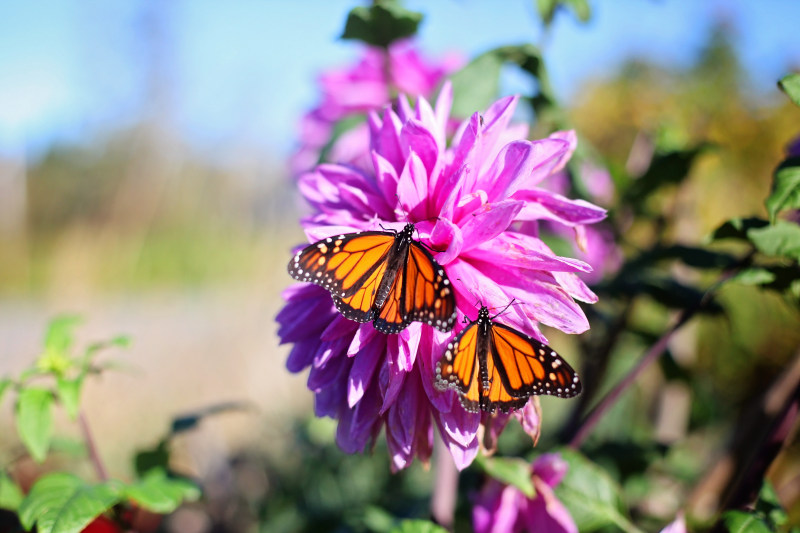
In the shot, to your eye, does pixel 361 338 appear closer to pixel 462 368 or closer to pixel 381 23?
pixel 462 368

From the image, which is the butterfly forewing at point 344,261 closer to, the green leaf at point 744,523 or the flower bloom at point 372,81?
the green leaf at point 744,523

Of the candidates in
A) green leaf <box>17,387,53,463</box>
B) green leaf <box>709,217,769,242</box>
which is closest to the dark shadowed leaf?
green leaf <box>709,217,769,242</box>

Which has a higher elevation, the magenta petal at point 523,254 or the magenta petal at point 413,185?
the magenta petal at point 413,185

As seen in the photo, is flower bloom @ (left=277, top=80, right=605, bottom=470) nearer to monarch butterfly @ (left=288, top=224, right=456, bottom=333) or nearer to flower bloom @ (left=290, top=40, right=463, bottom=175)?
monarch butterfly @ (left=288, top=224, right=456, bottom=333)

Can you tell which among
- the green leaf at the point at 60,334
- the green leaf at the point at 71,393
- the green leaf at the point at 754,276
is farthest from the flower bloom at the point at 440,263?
the green leaf at the point at 60,334

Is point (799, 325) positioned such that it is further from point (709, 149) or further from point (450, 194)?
point (450, 194)

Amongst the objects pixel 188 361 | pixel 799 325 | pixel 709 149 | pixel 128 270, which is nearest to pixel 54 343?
pixel 709 149

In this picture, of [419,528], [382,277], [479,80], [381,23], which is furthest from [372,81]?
[419,528]
